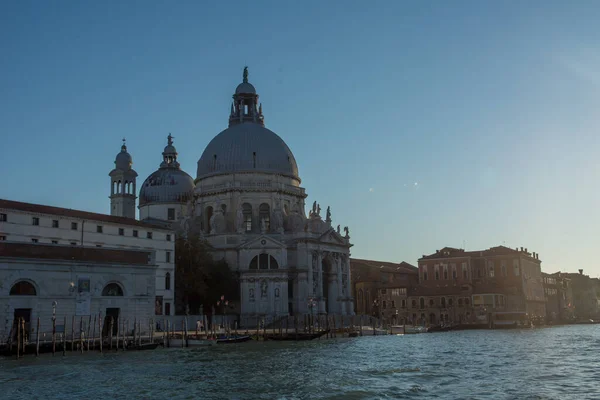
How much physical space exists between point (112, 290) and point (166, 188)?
41.7 m

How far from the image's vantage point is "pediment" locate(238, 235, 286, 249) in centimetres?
6938

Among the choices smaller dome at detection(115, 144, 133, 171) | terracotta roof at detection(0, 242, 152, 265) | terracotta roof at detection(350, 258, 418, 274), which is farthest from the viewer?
terracotta roof at detection(350, 258, 418, 274)

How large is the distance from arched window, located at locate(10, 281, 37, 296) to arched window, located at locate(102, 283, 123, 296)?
440 cm

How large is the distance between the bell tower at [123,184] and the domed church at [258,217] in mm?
2799

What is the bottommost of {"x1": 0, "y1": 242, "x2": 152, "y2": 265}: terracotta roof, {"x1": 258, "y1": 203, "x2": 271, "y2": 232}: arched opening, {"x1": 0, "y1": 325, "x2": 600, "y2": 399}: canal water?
{"x1": 0, "y1": 325, "x2": 600, "y2": 399}: canal water

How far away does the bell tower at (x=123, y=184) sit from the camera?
260 feet

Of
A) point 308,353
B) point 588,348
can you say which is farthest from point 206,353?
point 588,348

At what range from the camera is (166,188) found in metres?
84.4

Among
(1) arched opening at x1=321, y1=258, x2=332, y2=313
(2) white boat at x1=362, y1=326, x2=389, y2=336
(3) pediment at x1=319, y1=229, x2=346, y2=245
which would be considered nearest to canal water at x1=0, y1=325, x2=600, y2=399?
(2) white boat at x1=362, y1=326, x2=389, y2=336

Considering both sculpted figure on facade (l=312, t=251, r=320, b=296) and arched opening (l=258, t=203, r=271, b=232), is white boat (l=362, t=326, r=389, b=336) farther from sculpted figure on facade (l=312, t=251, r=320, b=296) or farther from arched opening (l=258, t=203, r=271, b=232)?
arched opening (l=258, t=203, r=271, b=232)

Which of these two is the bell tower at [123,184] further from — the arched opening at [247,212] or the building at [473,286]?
the building at [473,286]

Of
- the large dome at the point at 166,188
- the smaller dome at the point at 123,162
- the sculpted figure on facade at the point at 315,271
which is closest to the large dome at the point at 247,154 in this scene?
the large dome at the point at 166,188

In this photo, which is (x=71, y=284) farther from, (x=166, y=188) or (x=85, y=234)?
(x=166, y=188)

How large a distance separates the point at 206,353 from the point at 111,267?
7722mm
